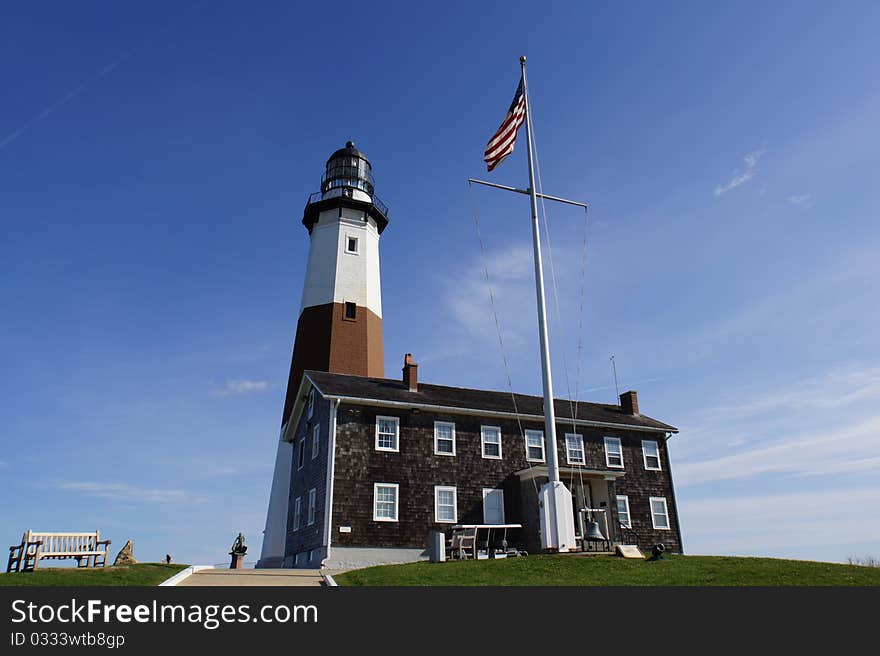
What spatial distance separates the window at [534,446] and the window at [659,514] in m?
5.88

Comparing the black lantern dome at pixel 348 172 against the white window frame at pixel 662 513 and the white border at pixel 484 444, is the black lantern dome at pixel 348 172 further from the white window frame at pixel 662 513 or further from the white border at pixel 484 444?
the white window frame at pixel 662 513

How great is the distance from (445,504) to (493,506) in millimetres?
2116

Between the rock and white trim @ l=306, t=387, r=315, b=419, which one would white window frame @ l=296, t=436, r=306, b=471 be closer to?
white trim @ l=306, t=387, r=315, b=419

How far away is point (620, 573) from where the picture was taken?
48.6 feet

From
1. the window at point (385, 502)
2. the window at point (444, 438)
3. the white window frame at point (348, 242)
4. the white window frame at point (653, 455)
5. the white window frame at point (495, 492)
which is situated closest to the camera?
the window at point (385, 502)

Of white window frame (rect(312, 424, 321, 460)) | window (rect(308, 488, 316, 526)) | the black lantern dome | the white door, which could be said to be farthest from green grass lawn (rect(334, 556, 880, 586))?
the black lantern dome

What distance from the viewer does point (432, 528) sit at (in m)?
25.6

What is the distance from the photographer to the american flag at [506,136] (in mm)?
19469

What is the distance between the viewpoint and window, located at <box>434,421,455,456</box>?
26944mm

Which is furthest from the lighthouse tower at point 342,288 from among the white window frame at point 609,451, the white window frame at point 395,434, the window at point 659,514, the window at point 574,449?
the window at point 659,514

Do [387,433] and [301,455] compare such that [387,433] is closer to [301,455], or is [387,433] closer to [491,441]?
[491,441]

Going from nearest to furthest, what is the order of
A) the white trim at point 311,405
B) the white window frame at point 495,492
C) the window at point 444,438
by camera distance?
the white window frame at point 495,492, the window at point 444,438, the white trim at point 311,405
